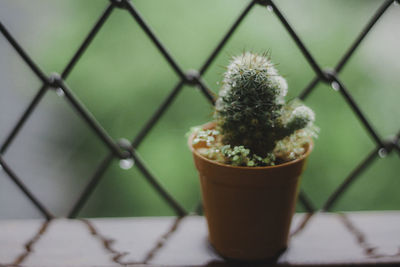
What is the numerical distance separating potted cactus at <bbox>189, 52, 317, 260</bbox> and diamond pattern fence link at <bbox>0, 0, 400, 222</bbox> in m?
0.14

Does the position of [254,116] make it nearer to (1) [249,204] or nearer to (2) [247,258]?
(1) [249,204]

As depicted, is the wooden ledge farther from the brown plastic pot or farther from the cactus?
the cactus

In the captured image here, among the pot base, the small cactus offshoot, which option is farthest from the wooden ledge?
the small cactus offshoot

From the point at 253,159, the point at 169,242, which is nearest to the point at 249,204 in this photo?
the point at 253,159

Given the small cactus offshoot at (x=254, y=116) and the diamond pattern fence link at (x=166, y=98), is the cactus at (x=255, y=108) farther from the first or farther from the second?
the diamond pattern fence link at (x=166, y=98)

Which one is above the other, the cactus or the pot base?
the cactus

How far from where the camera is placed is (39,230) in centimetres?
73

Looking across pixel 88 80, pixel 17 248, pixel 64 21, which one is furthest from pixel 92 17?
pixel 17 248

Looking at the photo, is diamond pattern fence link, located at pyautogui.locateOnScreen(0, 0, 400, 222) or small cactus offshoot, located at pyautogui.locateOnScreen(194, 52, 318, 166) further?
diamond pattern fence link, located at pyautogui.locateOnScreen(0, 0, 400, 222)

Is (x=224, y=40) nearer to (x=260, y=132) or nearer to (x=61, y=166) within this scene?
(x=260, y=132)

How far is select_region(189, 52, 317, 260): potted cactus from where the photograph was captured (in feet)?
1.87

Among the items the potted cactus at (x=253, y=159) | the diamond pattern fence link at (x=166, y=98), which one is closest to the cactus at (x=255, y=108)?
the potted cactus at (x=253, y=159)

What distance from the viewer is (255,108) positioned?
0.57 metres

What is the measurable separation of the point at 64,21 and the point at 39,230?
89 centimetres
